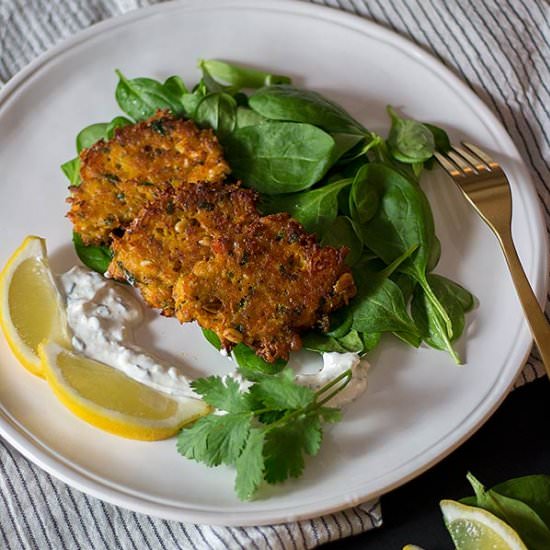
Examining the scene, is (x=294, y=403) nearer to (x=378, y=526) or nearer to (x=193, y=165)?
(x=378, y=526)

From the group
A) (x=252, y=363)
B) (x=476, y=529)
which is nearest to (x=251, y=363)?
(x=252, y=363)

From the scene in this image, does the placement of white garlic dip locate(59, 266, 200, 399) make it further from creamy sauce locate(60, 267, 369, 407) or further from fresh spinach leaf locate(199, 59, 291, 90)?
fresh spinach leaf locate(199, 59, 291, 90)

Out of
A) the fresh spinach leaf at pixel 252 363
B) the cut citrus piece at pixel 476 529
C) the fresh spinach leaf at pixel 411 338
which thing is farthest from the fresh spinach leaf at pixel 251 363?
the cut citrus piece at pixel 476 529

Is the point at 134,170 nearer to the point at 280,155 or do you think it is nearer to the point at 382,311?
the point at 280,155

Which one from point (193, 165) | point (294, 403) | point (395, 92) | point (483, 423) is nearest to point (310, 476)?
point (294, 403)

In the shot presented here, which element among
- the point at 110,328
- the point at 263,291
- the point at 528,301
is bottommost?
the point at 528,301

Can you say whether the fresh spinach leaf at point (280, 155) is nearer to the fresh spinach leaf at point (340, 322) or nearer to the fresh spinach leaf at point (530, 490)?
the fresh spinach leaf at point (340, 322)
